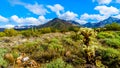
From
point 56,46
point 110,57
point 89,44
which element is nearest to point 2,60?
point 56,46

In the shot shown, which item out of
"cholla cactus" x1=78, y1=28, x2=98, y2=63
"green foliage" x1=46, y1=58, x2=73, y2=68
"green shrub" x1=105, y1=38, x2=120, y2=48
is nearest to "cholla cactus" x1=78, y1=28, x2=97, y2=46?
"cholla cactus" x1=78, y1=28, x2=98, y2=63

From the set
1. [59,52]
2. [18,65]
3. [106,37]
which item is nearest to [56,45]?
[59,52]

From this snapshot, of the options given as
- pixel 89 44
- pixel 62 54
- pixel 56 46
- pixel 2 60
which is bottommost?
pixel 2 60

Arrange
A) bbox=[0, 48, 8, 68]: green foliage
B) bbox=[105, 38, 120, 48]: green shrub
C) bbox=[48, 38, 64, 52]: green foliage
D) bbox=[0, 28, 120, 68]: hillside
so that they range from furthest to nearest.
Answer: bbox=[105, 38, 120, 48]: green shrub, bbox=[48, 38, 64, 52]: green foliage, bbox=[0, 28, 120, 68]: hillside, bbox=[0, 48, 8, 68]: green foliage

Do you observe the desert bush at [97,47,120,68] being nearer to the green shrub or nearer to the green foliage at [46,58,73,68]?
the green shrub

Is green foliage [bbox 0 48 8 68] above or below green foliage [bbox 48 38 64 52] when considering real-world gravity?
below

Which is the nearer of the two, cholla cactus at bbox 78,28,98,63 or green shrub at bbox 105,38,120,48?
cholla cactus at bbox 78,28,98,63

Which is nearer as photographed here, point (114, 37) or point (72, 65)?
point (72, 65)

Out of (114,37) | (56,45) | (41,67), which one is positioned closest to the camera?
(41,67)

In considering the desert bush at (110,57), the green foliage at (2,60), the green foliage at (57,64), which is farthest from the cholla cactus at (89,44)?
the green foliage at (2,60)

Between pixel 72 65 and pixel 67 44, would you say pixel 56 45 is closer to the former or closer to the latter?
pixel 67 44

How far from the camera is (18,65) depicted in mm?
16406

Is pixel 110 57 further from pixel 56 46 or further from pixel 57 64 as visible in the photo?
pixel 56 46

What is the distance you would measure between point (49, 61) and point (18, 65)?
6.24 feet
